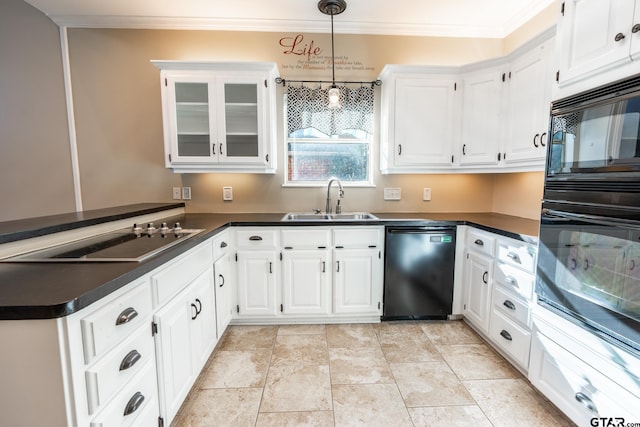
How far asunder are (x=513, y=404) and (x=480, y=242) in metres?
1.09

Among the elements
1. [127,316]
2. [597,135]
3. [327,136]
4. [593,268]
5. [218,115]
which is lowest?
[127,316]

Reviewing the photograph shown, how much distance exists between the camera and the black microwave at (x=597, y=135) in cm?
114

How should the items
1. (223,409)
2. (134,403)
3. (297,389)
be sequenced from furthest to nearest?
(297,389)
(223,409)
(134,403)

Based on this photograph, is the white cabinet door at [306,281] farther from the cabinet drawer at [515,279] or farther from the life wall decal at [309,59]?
the life wall decal at [309,59]

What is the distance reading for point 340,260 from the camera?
247 centimetres

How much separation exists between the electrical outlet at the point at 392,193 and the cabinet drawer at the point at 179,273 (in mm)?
1803

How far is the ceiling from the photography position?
8.02 ft

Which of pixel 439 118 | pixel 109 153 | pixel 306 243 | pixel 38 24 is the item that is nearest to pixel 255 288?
pixel 306 243

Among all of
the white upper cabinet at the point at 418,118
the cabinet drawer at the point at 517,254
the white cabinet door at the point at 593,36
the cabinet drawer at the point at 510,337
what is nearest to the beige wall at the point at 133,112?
the white upper cabinet at the point at 418,118

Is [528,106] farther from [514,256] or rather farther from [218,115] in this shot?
[218,115]

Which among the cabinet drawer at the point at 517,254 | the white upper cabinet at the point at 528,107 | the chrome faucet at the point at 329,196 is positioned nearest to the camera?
the cabinet drawer at the point at 517,254

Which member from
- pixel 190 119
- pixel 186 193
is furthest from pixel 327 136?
pixel 186 193

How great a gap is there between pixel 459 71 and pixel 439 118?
0.43 meters

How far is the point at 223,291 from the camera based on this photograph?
223 cm
